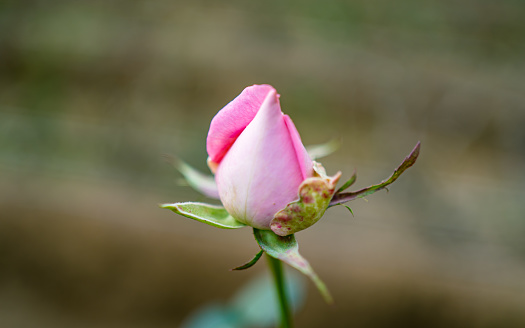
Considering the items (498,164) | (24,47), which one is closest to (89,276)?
(24,47)

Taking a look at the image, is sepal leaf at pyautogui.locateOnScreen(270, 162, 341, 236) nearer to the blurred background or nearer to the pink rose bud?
the pink rose bud

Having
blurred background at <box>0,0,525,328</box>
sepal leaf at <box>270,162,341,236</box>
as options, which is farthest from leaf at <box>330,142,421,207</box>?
blurred background at <box>0,0,525,328</box>

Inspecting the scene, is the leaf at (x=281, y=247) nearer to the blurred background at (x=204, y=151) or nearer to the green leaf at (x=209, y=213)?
the green leaf at (x=209, y=213)

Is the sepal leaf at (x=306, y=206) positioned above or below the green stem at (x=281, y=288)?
above

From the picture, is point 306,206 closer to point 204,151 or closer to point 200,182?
point 200,182

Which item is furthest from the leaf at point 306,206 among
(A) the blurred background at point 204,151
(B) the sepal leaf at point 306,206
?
(A) the blurred background at point 204,151

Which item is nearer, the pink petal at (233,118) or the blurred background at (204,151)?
the pink petal at (233,118)

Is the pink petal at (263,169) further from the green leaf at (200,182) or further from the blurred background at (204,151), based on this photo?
the blurred background at (204,151)

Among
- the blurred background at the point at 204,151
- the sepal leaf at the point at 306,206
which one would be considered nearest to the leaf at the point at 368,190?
the sepal leaf at the point at 306,206

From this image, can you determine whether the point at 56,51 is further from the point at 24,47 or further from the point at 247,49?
the point at 247,49
